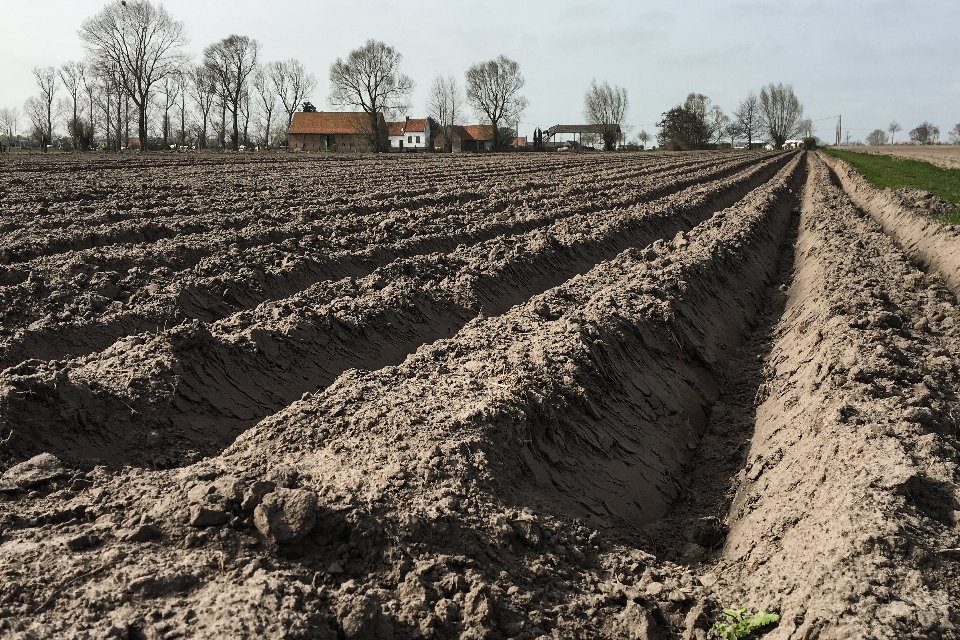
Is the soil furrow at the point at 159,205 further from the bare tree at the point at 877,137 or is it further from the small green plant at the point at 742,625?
the bare tree at the point at 877,137

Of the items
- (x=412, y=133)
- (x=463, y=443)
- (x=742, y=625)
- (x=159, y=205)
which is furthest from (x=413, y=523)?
(x=412, y=133)

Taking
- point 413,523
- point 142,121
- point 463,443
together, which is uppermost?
point 142,121

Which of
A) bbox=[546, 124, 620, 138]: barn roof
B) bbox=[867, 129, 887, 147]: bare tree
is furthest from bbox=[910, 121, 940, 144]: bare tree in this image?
bbox=[546, 124, 620, 138]: barn roof

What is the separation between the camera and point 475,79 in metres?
80.1

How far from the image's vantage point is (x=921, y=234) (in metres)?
12.4

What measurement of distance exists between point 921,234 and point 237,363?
11.7 m

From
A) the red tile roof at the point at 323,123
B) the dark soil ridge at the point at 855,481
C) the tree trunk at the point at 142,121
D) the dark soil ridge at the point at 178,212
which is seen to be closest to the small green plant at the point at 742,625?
the dark soil ridge at the point at 855,481

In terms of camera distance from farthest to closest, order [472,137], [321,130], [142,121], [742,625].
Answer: [472,137]
[321,130]
[142,121]
[742,625]

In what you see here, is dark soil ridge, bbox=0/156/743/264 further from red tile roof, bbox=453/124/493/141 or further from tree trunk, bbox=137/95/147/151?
red tile roof, bbox=453/124/493/141

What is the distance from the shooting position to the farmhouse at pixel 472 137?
85.8 m

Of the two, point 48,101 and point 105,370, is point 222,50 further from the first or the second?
point 105,370

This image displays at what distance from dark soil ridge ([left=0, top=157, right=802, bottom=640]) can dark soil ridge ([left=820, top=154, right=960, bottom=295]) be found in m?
6.67

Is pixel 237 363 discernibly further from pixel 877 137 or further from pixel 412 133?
pixel 877 137

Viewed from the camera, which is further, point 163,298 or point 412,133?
point 412,133
